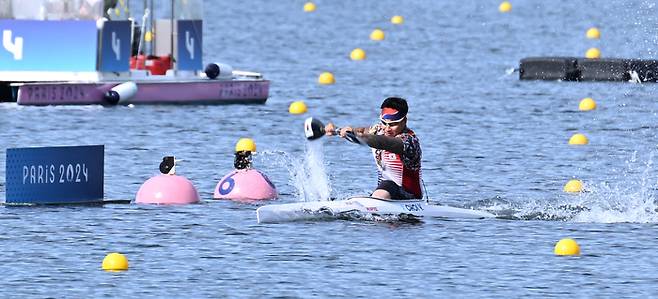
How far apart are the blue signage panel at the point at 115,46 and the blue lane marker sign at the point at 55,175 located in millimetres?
12195

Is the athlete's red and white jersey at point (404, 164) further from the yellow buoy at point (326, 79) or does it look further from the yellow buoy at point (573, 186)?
the yellow buoy at point (326, 79)

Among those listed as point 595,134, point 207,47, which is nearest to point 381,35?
point 207,47

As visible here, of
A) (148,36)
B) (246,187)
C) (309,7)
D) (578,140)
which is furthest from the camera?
(309,7)

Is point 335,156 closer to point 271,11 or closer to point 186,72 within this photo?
point 186,72

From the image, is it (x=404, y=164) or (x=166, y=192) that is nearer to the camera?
(x=404, y=164)

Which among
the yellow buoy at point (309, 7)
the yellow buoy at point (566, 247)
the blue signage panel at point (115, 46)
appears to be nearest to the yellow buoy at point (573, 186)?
the yellow buoy at point (566, 247)

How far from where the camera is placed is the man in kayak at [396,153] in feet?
66.7

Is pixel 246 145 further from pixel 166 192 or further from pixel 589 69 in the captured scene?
pixel 589 69

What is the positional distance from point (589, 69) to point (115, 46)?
35.0 feet

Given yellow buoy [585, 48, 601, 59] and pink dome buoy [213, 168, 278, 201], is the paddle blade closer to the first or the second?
pink dome buoy [213, 168, 278, 201]

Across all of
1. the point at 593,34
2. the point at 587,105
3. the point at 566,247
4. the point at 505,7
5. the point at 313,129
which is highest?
the point at 505,7

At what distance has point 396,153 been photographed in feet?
67.0

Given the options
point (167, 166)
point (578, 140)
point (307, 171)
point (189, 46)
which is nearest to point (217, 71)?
point (189, 46)

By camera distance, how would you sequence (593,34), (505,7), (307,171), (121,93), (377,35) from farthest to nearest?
(505,7) → (593,34) → (377,35) → (121,93) → (307,171)
